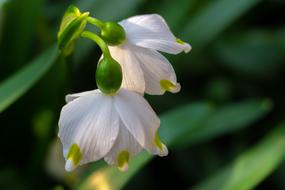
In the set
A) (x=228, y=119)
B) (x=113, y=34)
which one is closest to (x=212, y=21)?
(x=228, y=119)

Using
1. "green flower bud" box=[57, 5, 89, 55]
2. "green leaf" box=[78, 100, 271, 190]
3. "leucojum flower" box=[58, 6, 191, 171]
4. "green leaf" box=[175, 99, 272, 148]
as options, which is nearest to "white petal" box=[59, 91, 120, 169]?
"leucojum flower" box=[58, 6, 191, 171]

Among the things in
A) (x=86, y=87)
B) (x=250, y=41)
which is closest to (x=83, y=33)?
(x=86, y=87)

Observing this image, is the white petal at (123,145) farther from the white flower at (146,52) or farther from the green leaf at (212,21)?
the green leaf at (212,21)

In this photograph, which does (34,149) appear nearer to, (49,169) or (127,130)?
(49,169)

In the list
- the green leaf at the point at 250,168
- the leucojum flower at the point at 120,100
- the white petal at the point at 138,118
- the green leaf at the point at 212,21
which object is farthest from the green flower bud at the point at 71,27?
the green leaf at the point at 212,21

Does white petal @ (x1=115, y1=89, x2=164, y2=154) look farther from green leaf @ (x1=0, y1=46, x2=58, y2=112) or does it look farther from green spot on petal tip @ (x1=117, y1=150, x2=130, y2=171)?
green leaf @ (x1=0, y1=46, x2=58, y2=112)

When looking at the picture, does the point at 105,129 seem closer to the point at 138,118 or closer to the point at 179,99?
the point at 138,118
